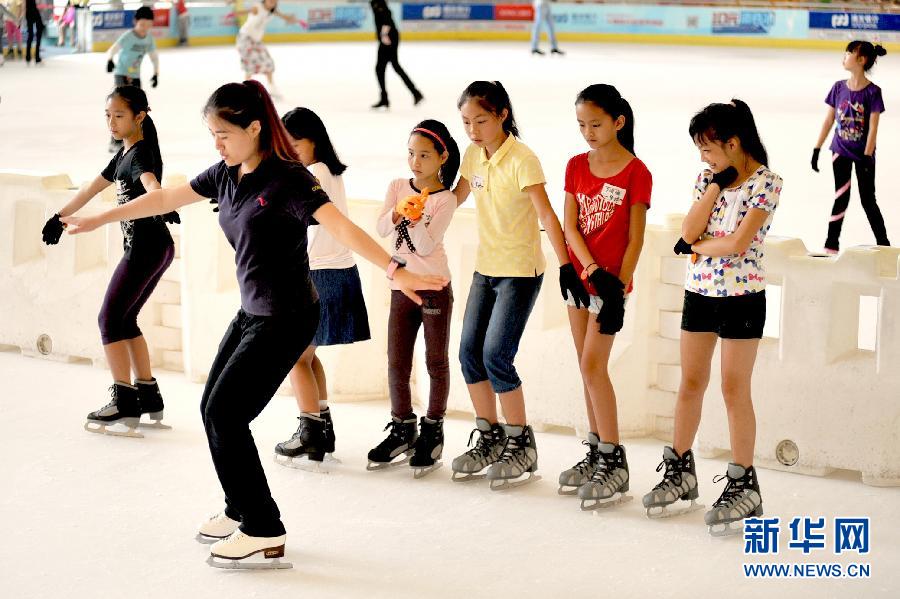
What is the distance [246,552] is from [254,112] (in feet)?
4.66

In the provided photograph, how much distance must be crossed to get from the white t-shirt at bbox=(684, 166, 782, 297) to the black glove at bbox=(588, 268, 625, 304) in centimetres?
29

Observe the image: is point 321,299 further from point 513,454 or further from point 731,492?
→ point 731,492

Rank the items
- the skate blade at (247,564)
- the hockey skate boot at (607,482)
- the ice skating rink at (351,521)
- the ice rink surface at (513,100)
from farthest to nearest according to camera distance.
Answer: the ice rink surface at (513,100) → the hockey skate boot at (607,482) → the skate blade at (247,564) → the ice skating rink at (351,521)

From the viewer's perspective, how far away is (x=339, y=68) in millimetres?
23672

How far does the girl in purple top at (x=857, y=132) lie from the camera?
335 inches

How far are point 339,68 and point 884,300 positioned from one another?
63.9 ft

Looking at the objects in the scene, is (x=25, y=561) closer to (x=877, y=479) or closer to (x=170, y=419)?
(x=170, y=419)

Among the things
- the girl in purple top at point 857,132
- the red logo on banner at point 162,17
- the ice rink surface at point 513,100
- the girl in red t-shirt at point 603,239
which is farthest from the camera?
the red logo on banner at point 162,17

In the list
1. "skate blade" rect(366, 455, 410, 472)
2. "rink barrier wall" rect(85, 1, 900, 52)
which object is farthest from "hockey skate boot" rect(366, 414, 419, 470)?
"rink barrier wall" rect(85, 1, 900, 52)

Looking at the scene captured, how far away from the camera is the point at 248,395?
4168 mm

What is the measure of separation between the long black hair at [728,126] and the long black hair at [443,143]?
1.01m

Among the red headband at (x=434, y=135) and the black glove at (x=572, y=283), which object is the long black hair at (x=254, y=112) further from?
the black glove at (x=572, y=283)

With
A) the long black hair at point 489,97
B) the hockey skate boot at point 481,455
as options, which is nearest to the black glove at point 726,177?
the long black hair at point 489,97

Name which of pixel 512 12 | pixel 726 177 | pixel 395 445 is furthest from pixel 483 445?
pixel 512 12
